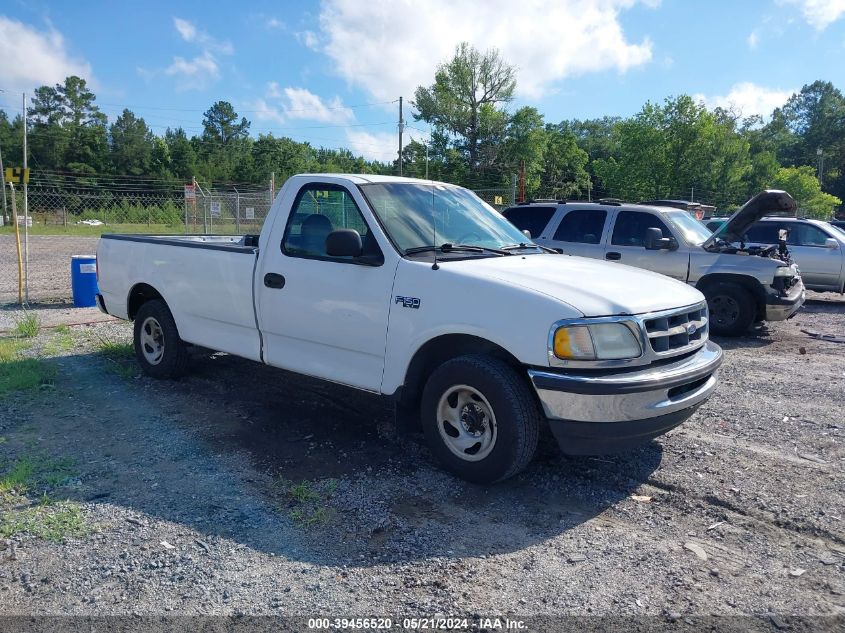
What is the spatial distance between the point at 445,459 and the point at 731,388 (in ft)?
12.4

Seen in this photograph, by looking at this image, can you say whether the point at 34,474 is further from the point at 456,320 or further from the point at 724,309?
the point at 724,309

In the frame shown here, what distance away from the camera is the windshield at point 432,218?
4.74 metres

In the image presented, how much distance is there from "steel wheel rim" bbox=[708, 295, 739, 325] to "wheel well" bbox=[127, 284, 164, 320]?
24.5 ft

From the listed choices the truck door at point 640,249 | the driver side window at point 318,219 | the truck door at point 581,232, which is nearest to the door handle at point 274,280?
the driver side window at point 318,219

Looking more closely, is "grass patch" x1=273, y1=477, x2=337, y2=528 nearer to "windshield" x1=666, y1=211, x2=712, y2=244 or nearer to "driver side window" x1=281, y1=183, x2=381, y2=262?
"driver side window" x1=281, y1=183, x2=381, y2=262

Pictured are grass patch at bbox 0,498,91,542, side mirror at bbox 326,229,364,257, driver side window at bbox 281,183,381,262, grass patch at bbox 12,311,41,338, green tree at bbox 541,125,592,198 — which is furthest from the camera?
green tree at bbox 541,125,592,198

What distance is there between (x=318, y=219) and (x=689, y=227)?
709 cm

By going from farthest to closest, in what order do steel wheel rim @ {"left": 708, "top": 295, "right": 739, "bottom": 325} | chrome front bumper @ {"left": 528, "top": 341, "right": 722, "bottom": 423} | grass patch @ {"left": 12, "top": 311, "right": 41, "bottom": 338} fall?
steel wheel rim @ {"left": 708, "top": 295, "right": 739, "bottom": 325}, grass patch @ {"left": 12, "top": 311, "right": 41, "bottom": 338}, chrome front bumper @ {"left": 528, "top": 341, "right": 722, "bottom": 423}

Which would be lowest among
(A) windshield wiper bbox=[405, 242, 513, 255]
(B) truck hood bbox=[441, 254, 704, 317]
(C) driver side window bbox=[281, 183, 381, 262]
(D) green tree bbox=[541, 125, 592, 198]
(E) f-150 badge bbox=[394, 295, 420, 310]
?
(E) f-150 badge bbox=[394, 295, 420, 310]

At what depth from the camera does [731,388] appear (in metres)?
6.61

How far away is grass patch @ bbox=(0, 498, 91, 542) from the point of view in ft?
11.7

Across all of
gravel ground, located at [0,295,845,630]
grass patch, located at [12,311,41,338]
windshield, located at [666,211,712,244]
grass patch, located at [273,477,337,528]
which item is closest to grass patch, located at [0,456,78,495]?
gravel ground, located at [0,295,845,630]

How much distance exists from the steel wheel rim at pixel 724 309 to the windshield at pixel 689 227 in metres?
0.97

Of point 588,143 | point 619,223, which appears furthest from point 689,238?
point 588,143
